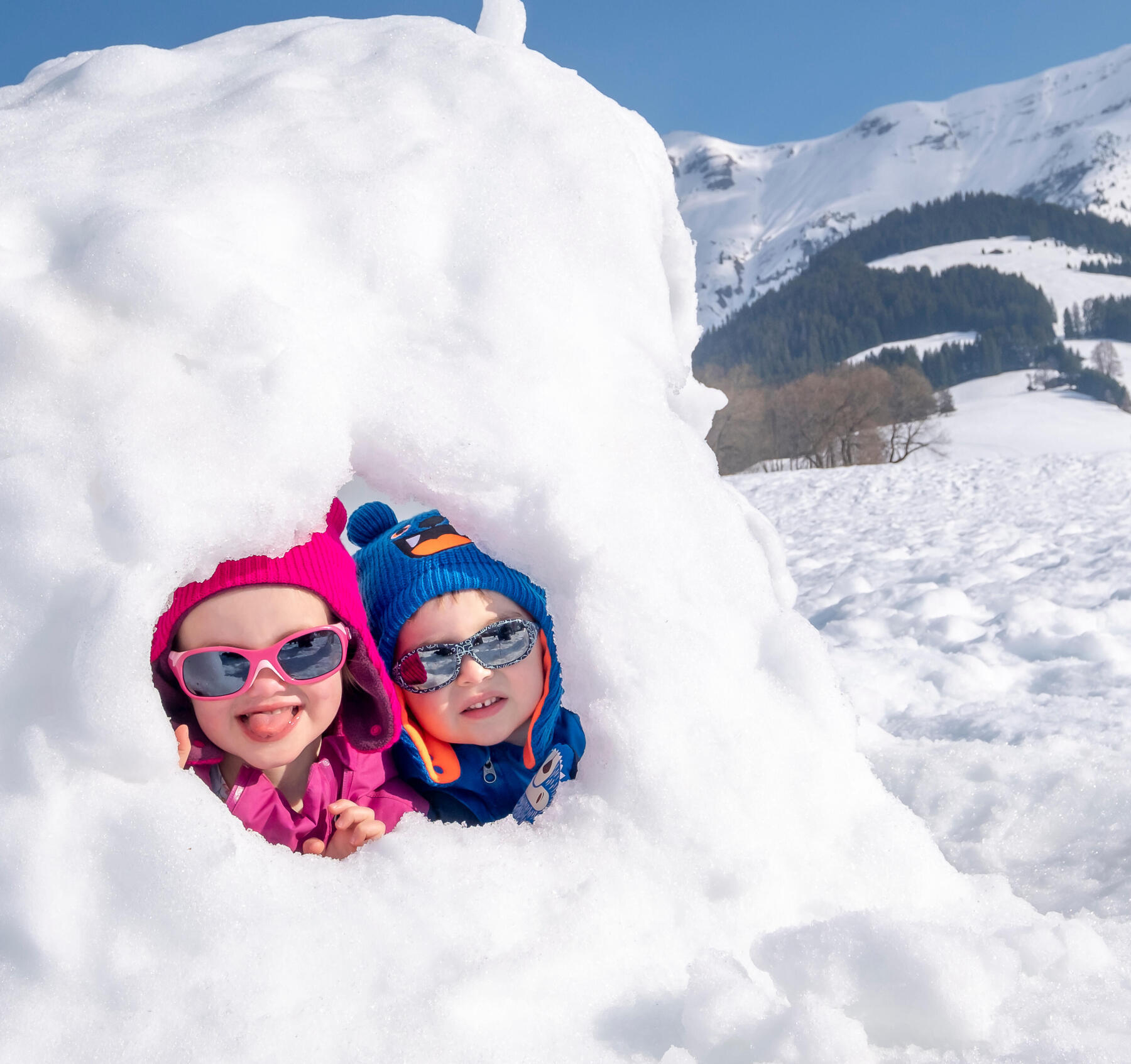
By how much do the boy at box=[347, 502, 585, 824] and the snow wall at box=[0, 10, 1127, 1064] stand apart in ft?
0.29

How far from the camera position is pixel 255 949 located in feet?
3.46

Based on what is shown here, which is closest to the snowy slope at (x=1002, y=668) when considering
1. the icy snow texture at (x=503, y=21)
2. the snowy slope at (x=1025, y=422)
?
the icy snow texture at (x=503, y=21)

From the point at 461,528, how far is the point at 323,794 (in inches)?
18.3

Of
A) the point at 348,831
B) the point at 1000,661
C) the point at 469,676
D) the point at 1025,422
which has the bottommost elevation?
the point at 1025,422

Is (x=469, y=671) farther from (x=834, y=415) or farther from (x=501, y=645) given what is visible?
(x=834, y=415)

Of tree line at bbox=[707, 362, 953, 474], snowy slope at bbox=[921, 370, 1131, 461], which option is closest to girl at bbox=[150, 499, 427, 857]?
tree line at bbox=[707, 362, 953, 474]

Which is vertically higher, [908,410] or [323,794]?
[323,794]

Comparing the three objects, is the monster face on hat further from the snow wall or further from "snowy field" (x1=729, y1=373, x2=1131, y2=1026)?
"snowy field" (x1=729, y1=373, x2=1131, y2=1026)

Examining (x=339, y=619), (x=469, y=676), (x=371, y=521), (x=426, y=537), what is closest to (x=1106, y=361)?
(x=371, y=521)

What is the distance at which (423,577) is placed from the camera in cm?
154

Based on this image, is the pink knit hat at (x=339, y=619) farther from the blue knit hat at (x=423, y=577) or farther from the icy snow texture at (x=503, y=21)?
the icy snow texture at (x=503, y=21)

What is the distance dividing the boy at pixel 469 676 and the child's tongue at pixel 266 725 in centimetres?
25

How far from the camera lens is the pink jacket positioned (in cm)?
140

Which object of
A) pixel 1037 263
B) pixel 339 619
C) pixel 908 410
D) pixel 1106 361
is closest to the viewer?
pixel 339 619
